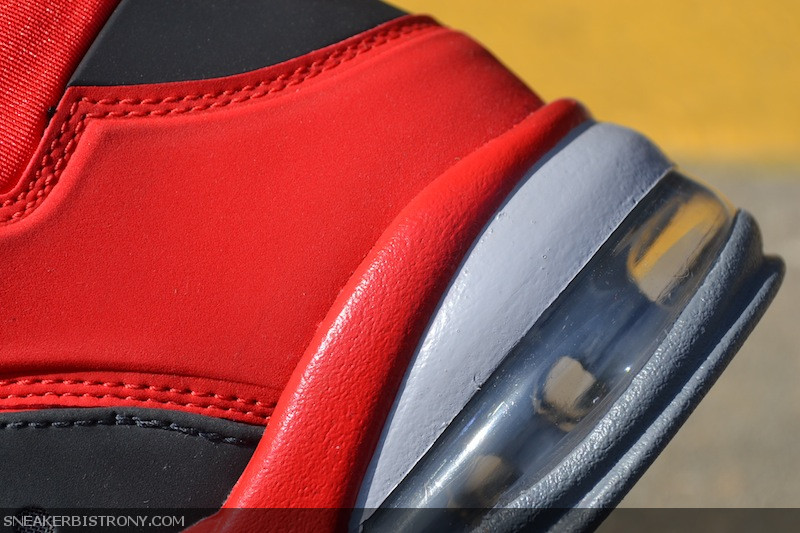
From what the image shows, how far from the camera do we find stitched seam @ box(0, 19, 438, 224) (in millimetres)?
963

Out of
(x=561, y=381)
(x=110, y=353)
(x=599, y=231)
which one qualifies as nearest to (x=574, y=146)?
(x=599, y=231)

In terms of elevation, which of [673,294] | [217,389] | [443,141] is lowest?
[217,389]

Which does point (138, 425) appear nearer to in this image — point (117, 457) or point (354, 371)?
point (117, 457)

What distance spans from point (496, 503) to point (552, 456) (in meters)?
0.09

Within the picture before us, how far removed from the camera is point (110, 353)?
3.10ft

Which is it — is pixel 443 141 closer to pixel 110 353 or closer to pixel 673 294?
pixel 673 294

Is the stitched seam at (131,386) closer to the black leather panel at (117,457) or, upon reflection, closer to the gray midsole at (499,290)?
the black leather panel at (117,457)

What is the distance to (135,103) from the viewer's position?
1.01 metres

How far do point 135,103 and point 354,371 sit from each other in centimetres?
41

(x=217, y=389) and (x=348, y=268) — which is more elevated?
(x=348, y=268)

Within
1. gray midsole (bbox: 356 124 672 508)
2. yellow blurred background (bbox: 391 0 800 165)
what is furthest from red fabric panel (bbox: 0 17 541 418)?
yellow blurred background (bbox: 391 0 800 165)

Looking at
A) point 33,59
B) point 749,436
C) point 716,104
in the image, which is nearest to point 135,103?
point 33,59

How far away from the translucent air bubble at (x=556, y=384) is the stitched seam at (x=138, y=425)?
0.62 ft

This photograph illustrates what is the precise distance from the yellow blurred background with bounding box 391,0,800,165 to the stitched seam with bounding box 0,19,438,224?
196 centimetres
